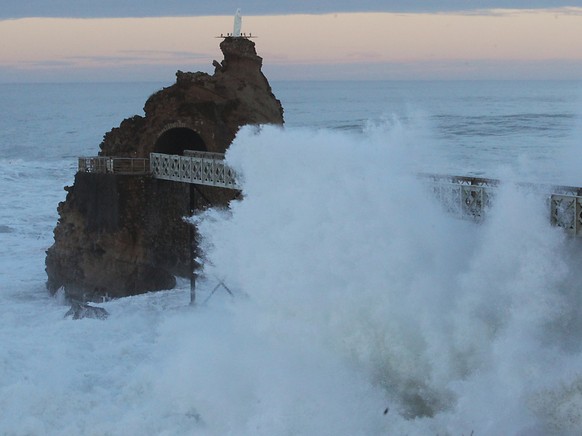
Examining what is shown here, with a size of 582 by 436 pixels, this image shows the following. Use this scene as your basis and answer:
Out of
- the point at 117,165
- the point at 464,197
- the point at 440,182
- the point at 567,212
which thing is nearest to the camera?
the point at 567,212

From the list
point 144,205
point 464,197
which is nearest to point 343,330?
point 464,197

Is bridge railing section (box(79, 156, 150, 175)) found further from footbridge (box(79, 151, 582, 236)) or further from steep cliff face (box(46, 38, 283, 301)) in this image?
steep cliff face (box(46, 38, 283, 301))

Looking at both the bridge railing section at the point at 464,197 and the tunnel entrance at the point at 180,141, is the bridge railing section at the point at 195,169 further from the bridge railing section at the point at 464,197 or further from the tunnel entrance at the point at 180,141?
the bridge railing section at the point at 464,197

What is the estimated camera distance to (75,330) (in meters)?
24.1

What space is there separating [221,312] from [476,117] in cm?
5962

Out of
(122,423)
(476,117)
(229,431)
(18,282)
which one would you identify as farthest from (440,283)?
(476,117)

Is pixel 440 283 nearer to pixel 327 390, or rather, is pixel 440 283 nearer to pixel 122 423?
pixel 327 390

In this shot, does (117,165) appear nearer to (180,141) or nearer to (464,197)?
(180,141)

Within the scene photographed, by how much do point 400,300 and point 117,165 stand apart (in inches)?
479

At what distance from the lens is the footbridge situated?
→ 58.6 feet

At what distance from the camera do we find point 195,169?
87.1 feet

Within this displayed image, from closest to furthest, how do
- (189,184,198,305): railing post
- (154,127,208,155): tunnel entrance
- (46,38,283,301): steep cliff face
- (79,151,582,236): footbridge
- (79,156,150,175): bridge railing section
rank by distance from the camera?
(79,151,582,236): footbridge < (189,184,198,305): railing post < (46,38,283,301): steep cliff face < (79,156,150,175): bridge railing section < (154,127,208,155): tunnel entrance

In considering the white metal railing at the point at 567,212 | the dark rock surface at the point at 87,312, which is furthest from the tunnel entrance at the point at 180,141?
the white metal railing at the point at 567,212

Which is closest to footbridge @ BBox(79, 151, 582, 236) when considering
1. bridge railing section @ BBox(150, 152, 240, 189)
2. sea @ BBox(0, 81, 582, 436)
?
bridge railing section @ BBox(150, 152, 240, 189)
